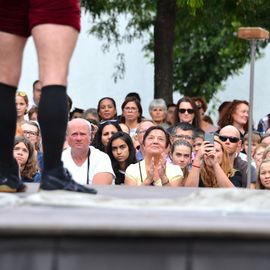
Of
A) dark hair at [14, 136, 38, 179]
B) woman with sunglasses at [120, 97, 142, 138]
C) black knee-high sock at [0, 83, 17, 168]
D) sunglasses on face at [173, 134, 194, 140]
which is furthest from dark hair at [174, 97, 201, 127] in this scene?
black knee-high sock at [0, 83, 17, 168]

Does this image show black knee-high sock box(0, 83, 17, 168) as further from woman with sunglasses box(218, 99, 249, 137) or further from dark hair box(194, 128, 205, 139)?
woman with sunglasses box(218, 99, 249, 137)

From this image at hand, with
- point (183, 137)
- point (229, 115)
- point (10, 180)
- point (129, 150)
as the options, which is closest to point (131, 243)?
point (10, 180)

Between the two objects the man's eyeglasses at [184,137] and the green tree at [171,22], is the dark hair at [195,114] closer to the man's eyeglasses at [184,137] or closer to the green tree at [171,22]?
the man's eyeglasses at [184,137]

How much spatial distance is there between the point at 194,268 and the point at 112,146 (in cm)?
626

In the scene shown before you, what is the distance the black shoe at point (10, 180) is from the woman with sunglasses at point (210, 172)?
3700mm

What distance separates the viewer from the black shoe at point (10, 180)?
6250 mm

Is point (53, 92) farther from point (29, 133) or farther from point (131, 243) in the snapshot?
point (29, 133)

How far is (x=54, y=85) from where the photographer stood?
19.9 ft

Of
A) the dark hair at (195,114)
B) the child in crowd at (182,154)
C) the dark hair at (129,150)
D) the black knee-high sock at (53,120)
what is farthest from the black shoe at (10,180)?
the dark hair at (195,114)

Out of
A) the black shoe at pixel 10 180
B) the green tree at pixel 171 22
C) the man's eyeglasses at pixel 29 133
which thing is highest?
the green tree at pixel 171 22

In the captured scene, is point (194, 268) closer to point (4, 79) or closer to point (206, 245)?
point (206, 245)

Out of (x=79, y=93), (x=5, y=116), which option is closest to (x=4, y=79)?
(x=5, y=116)

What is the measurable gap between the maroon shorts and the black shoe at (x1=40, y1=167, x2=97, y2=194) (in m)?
0.62

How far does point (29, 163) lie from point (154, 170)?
0.89 metres
